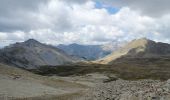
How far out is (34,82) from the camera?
65.6 meters

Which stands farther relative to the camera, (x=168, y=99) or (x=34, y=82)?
(x=34, y=82)

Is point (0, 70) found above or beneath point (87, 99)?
above

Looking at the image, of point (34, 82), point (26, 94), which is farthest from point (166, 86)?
point (34, 82)

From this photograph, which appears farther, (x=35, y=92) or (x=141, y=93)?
(x=35, y=92)

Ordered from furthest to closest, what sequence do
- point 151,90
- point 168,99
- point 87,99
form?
point 87,99
point 151,90
point 168,99

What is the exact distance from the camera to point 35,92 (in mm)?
54719

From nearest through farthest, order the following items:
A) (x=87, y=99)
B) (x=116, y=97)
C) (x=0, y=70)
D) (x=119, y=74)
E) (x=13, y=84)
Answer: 1. (x=116, y=97)
2. (x=87, y=99)
3. (x=13, y=84)
4. (x=0, y=70)
5. (x=119, y=74)

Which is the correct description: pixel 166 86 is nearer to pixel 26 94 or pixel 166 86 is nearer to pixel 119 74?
pixel 26 94

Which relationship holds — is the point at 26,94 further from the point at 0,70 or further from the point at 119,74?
the point at 119,74

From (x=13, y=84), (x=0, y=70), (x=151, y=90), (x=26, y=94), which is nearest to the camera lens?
(x=151, y=90)

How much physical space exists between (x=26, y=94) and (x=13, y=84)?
7.14 meters

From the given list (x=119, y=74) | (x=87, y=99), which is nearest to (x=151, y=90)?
(x=87, y=99)

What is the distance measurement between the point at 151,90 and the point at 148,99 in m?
2.09

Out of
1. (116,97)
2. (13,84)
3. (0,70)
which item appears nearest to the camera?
(116,97)
